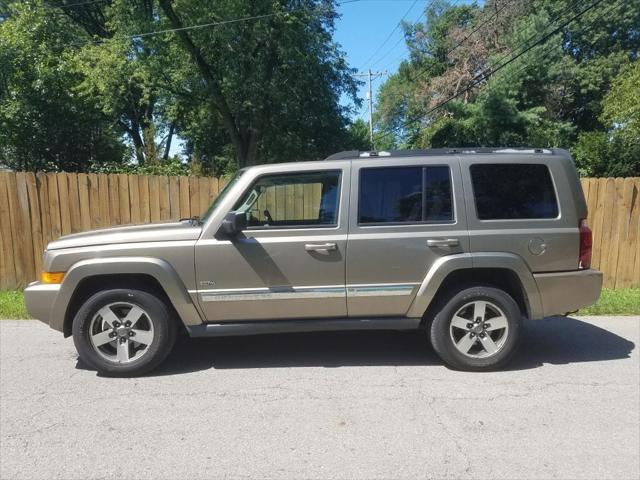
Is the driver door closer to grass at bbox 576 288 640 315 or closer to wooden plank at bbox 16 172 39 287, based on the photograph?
grass at bbox 576 288 640 315

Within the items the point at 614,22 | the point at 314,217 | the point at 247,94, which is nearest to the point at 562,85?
the point at 614,22

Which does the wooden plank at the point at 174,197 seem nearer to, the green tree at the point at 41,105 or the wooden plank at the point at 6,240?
the wooden plank at the point at 6,240

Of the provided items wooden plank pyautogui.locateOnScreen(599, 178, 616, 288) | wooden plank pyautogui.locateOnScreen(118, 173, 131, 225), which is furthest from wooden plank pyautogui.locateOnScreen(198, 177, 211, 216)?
wooden plank pyautogui.locateOnScreen(599, 178, 616, 288)

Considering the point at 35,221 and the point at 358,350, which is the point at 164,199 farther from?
the point at 358,350

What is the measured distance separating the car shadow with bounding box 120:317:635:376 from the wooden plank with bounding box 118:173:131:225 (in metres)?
3.26

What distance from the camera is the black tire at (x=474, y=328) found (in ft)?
14.6

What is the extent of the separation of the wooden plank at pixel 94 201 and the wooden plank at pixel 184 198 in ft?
4.28

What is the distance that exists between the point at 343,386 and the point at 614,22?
3389 centimetres

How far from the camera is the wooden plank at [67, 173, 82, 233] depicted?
7.84 meters

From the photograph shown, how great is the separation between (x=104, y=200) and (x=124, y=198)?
320 mm

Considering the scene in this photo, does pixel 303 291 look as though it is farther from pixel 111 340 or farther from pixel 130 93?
pixel 130 93

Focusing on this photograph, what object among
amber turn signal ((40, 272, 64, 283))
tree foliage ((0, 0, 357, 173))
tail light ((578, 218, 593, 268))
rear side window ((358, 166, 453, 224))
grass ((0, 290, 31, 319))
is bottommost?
grass ((0, 290, 31, 319))

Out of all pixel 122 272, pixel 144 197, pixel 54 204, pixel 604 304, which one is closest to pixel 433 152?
pixel 122 272

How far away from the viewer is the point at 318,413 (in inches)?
146
